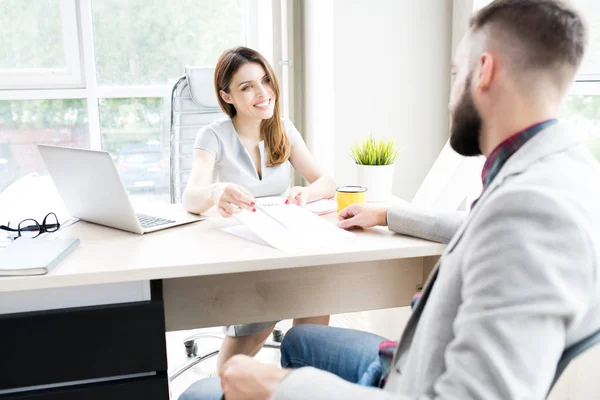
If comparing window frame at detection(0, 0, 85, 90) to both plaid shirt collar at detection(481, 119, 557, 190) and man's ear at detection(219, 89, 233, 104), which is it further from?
plaid shirt collar at detection(481, 119, 557, 190)

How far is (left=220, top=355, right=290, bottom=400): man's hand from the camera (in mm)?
803

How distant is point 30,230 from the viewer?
4.73ft

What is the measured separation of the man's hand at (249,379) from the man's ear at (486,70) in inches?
19.1

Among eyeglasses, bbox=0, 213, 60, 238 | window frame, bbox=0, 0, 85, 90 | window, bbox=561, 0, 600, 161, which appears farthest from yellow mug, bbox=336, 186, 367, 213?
window frame, bbox=0, 0, 85, 90

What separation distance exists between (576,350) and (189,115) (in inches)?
74.9

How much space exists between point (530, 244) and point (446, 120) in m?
2.03

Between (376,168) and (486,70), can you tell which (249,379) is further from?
(376,168)

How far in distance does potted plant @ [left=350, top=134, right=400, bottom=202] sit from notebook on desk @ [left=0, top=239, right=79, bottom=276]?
824 mm

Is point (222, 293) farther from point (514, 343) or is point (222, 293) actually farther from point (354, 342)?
point (514, 343)

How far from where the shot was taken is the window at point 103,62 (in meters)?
3.13

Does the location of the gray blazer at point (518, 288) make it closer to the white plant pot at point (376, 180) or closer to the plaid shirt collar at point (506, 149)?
the plaid shirt collar at point (506, 149)

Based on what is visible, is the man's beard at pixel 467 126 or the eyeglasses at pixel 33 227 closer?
the man's beard at pixel 467 126

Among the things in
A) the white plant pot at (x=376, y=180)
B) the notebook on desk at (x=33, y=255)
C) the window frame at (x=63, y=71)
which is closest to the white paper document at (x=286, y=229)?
the white plant pot at (x=376, y=180)

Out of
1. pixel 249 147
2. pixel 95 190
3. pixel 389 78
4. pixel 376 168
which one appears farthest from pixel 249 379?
pixel 389 78
